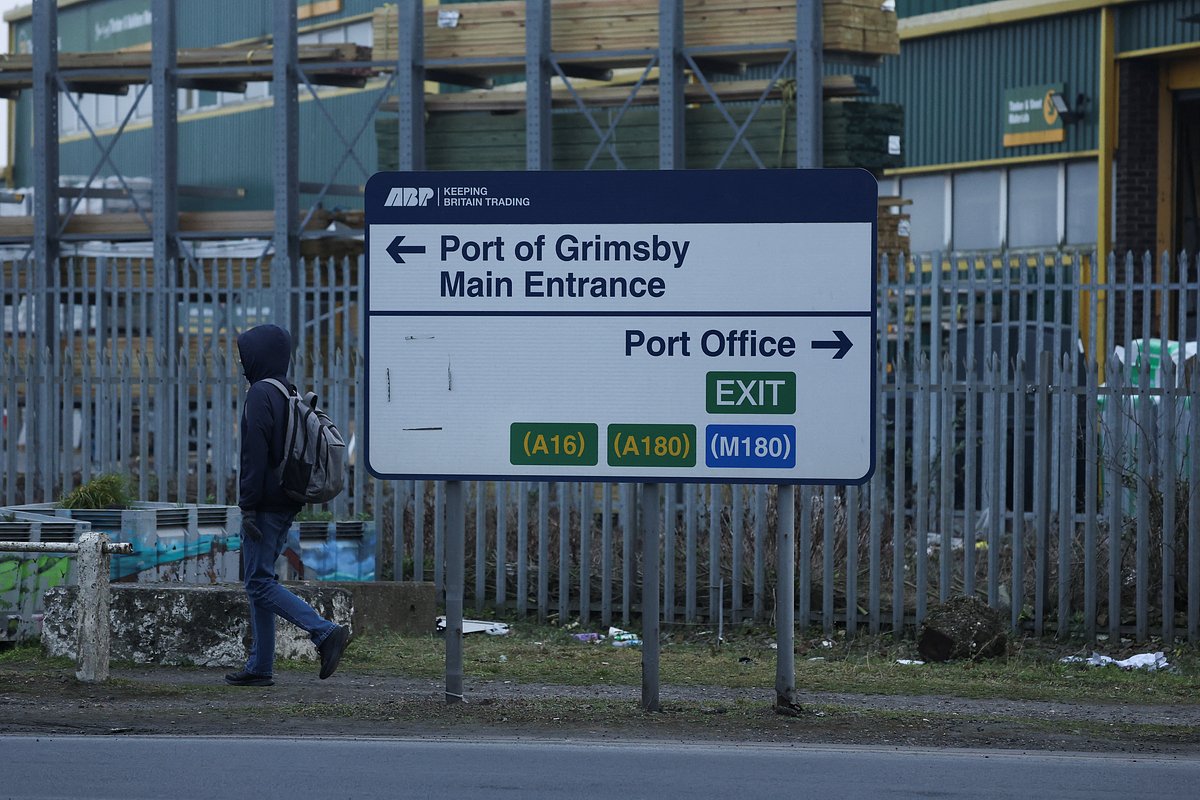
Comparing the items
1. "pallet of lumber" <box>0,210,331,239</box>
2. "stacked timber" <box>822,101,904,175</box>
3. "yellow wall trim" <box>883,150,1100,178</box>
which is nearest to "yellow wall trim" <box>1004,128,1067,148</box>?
"yellow wall trim" <box>883,150,1100,178</box>

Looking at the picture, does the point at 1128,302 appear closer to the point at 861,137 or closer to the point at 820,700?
the point at 820,700

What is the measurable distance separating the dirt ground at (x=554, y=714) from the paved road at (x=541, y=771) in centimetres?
28

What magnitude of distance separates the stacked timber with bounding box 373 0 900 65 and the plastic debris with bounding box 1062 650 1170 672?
8245mm

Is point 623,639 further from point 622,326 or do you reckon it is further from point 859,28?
point 859,28

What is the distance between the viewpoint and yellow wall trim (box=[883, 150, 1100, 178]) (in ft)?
87.8

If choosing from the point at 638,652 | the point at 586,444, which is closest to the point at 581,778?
the point at 586,444

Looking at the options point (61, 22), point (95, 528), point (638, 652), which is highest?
point (61, 22)

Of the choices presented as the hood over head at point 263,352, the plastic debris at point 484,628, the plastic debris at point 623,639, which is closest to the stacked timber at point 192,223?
the plastic debris at point 484,628

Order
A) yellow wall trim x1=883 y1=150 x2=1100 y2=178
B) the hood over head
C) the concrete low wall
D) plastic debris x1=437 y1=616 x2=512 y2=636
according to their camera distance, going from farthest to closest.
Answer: yellow wall trim x1=883 y1=150 x2=1100 y2=178 → plastic debris x1=437 y1=616 x2=512 y2=636 → the concrete low wall → the hood over head

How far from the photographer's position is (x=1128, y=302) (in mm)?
10773

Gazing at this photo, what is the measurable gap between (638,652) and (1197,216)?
60.6 ft

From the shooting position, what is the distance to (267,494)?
845 cm

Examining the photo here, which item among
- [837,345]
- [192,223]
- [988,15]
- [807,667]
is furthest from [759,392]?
[988,15]

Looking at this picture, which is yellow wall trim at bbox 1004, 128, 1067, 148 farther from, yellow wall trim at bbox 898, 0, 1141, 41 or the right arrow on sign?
the right arrow on sign
